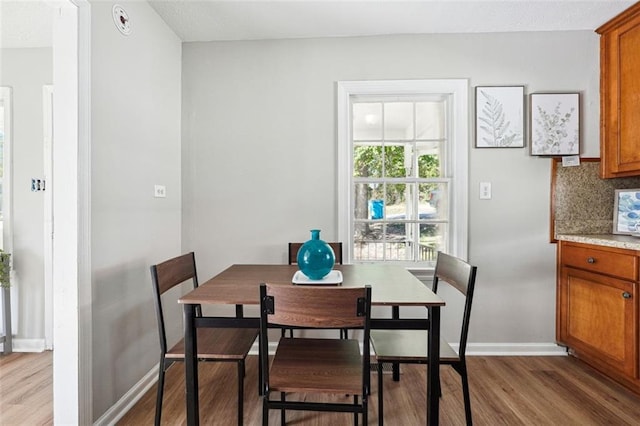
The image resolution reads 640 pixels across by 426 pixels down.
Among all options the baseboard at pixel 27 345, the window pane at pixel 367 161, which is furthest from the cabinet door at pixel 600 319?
the baseboard at pixel 27 345

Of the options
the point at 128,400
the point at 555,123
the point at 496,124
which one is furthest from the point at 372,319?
the point at 555,123

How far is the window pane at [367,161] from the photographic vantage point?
2598mm

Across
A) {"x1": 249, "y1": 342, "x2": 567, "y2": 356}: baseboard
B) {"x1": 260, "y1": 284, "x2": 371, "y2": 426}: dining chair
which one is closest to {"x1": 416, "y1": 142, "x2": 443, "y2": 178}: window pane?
{"x1": 249, "y1": 342, "x2": 567, "y2": 356}: baseboard

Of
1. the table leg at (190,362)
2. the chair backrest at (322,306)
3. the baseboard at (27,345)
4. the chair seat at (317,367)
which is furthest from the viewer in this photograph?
the baseboard at (27,345)

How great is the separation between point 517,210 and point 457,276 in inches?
46.4

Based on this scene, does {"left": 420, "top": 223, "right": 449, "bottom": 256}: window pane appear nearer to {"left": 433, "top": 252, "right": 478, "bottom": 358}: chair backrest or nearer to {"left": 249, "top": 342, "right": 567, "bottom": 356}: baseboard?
{"left": 433, "top": 252, "right": 478, "bottom": 358}: chair backrest

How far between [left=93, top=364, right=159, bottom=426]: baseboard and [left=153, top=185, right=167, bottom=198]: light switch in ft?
3.78

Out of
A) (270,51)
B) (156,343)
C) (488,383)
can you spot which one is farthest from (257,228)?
(488,383)

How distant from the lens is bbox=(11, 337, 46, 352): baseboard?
99.9 inches

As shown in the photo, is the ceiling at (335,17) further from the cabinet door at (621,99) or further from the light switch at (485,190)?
the light switch at (485,190)

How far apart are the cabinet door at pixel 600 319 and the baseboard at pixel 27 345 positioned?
401 cm

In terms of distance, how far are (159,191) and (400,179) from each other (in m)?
1.79

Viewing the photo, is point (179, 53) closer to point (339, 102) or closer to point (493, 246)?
point (339, 102)

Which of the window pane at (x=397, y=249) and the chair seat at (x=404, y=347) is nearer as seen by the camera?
the chair seat at (x=404, y=347)
